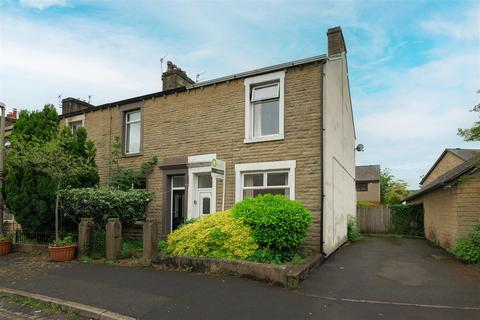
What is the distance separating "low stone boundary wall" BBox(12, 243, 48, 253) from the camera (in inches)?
445

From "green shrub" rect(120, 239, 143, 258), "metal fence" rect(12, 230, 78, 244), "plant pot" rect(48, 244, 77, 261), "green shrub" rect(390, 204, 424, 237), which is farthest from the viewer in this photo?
"green shrub" rect(390, 204, 424, 237)

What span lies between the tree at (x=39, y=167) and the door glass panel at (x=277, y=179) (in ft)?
20.0

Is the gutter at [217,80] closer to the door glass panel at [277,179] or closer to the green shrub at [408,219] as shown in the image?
the door glass panel at [277,179]

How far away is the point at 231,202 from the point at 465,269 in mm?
6734

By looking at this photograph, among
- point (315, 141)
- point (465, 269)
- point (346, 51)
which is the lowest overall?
point (465, 269)

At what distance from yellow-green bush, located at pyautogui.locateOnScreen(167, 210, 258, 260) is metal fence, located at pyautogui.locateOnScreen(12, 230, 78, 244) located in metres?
5.10

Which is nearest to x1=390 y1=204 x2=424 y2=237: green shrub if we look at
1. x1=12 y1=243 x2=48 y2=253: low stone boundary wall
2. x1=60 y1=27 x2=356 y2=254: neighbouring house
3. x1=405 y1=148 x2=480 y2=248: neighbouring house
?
x1=405 y1=148 x2=480 y2=248: neighbouring house

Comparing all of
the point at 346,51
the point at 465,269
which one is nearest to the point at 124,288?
the point at 465,269

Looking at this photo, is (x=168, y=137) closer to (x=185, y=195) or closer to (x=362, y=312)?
(x=185, y=195)

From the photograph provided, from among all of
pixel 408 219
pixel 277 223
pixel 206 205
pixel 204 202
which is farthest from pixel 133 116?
pixel 408 219

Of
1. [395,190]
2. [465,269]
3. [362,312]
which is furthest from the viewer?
[395,190]

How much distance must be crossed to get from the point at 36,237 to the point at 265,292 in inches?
372

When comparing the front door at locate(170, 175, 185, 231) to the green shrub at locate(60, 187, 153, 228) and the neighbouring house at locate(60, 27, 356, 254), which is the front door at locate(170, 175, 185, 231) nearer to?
the neighbouring house at locate(60, 27, 356, 254)

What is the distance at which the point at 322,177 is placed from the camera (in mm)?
9883
